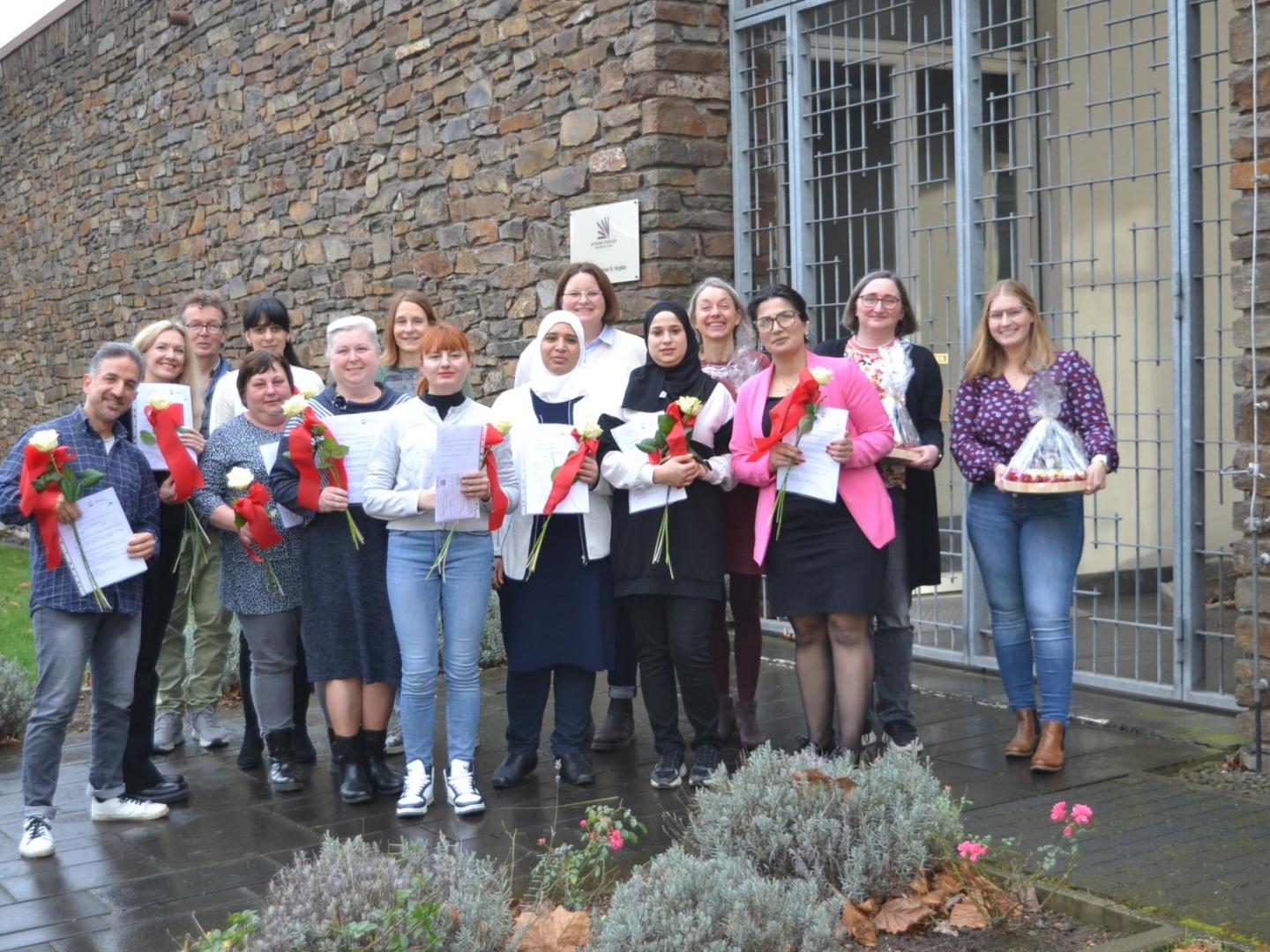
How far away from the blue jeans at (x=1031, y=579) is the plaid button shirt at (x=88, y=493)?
125 inches

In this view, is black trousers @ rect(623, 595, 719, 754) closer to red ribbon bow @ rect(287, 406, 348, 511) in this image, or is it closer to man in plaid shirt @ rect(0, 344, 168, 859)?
red ribbon bow @ rect(287, 406, 348, 511)

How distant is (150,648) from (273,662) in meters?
0.47

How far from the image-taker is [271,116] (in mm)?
12352

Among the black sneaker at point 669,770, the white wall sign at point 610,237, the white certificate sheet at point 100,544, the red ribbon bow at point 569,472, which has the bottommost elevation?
the black sneaker at point 669,770

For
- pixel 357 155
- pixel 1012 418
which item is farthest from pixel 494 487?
pixel 357 155

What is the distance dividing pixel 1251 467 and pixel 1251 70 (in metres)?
1.46

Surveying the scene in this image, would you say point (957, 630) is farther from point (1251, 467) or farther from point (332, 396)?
point (332, 396)

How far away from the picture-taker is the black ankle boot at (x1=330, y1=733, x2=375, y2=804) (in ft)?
18.3

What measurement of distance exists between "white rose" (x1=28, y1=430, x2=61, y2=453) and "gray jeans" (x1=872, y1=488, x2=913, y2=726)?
3.07 metres

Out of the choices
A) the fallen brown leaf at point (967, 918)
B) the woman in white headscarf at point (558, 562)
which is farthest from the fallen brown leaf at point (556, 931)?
the woman in white headscarf at point (558, 562)

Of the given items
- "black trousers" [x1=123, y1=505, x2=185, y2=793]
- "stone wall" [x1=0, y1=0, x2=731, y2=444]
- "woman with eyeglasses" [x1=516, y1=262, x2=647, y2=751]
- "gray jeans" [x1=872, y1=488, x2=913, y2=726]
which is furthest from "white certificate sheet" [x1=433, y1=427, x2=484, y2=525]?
"stone wall" [x1=0, y1=0, x2=731, y2=444]

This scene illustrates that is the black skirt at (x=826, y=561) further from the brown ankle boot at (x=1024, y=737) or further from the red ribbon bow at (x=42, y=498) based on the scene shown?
the red ribbon bow at (x=42, y=498)

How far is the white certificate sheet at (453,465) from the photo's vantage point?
514 centimetres

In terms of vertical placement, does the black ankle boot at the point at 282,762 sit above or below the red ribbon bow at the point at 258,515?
below
